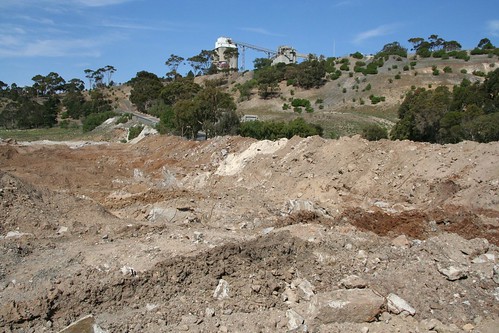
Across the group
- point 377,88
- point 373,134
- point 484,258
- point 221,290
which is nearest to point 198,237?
point 221,290

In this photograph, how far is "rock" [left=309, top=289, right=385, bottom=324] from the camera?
745 centimetres

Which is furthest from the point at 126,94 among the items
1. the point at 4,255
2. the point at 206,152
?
the point at 4,255

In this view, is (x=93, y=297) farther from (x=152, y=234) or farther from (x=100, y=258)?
(x=152, y=234)

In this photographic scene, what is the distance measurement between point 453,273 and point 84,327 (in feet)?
20.4

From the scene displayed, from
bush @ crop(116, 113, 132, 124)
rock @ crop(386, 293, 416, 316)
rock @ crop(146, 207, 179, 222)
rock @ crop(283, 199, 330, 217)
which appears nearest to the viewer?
rock @ crop(386, 293, 416, 316)

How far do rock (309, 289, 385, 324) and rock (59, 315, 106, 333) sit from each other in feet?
10.7

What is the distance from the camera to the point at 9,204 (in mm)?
12203

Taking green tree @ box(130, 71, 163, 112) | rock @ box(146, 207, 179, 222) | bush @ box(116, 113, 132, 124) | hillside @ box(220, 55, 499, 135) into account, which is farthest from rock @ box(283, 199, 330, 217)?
green tree @ box(130, 71, 163, 112)

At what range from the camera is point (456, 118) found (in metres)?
25.5

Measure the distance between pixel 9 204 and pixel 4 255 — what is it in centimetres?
294

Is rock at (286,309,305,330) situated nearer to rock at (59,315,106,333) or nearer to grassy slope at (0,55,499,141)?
rock at (59,315,106,333)

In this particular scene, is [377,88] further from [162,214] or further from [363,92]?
[162,214]

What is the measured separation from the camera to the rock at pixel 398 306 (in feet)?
25.2

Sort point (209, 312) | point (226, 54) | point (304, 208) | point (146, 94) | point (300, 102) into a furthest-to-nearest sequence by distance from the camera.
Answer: point (226, 54), point (146, 94), point (300, 102), point (304, 208), point (209, 312)
